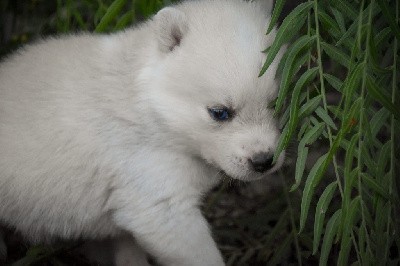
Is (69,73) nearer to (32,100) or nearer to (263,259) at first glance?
(32,100)

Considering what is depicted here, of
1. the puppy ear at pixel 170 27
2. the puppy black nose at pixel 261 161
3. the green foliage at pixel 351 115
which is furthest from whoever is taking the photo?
A: the puppy ear at pixel 170 27

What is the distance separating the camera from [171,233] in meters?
2.81

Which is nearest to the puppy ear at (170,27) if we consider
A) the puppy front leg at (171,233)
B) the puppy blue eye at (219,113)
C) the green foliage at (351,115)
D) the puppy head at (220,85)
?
the puppy head at (220,85)

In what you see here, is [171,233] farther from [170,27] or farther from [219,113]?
[170,27]

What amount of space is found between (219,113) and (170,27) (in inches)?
15.5

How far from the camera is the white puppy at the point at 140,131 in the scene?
8.69ft

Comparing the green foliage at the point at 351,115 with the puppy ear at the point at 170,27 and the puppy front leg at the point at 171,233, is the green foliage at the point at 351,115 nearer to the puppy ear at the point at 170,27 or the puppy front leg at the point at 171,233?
the puppy ear at the point at 170,27

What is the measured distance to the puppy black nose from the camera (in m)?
Result: 2.59

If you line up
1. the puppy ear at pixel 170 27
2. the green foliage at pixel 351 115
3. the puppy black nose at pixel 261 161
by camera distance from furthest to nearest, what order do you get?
1. the puppy ear at pixel 170 27
2. the puppy black nose at pixel 261 161
3. the green foliage at pixel 351 115

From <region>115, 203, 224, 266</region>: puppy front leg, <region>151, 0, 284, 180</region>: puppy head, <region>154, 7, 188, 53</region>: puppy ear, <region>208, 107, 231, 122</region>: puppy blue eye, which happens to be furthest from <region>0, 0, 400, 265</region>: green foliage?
<region>115, 203, 224, 266</region>: puppy front leg

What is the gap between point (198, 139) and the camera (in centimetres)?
275

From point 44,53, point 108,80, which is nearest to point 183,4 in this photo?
point 108,80

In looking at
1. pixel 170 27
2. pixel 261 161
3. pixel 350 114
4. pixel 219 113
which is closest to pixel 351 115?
pixel 350 114

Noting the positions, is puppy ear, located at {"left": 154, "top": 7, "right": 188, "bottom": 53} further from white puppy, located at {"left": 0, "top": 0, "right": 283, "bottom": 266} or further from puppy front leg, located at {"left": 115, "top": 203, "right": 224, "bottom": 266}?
puppy front leg, located at {"left": 115, "top": 203, "right": 224, "bottom": 266}
